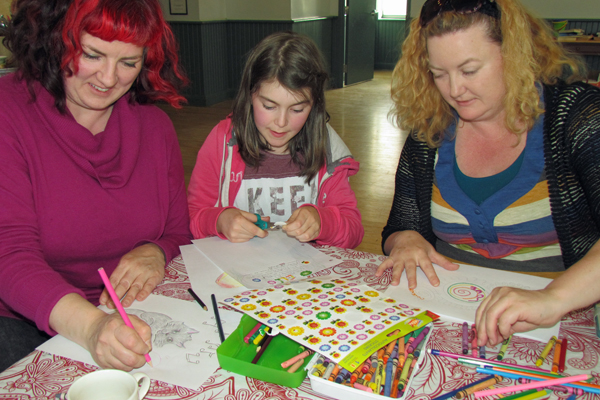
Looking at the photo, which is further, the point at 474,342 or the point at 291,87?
the point at 291,87

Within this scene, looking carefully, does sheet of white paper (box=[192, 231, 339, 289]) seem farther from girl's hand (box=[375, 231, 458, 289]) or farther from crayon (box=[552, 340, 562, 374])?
crayon (box=[552, 340, 562, 374])

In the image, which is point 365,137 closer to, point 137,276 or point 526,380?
point 137,276

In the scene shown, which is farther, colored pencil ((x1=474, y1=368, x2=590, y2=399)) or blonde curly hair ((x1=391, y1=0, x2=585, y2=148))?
blonde curly hair ((x1=391, y1=0, x2=585, y2=148))

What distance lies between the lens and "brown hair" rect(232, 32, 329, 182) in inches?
56.1

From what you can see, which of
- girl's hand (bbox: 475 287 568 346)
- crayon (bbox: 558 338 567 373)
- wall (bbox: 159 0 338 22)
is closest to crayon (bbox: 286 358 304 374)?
girl's hand (bbox: 475 287 568 346)

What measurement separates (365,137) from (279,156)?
3631 mm

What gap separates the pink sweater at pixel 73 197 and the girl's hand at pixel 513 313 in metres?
0.76

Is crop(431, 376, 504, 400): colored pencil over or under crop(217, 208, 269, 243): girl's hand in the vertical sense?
under

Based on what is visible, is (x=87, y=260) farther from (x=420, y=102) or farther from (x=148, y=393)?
(x=420, y=102)

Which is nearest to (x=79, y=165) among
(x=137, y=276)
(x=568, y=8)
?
(x=137, y=276)

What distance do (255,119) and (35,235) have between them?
0.69 metres

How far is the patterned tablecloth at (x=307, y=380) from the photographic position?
2.50ft

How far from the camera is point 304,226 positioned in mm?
1296

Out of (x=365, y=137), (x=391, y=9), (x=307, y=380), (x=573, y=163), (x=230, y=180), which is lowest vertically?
(x=365, y=137)
